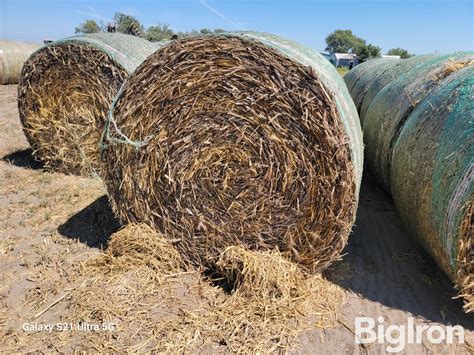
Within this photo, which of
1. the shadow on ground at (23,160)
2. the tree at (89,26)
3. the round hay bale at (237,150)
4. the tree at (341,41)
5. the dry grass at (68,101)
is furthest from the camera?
the tree at (341,41)

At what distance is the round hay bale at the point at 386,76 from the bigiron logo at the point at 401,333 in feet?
10.3

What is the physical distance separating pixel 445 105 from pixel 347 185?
1.00 metres

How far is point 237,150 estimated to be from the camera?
10.6 ft

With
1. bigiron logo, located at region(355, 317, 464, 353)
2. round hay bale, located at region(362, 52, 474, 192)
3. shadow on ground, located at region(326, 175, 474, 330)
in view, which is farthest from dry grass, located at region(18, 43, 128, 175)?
bigiron logo, located at region(355, 317, 464, 353)

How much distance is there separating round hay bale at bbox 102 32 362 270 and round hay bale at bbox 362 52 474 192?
88 cm

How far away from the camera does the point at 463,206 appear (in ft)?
8.29

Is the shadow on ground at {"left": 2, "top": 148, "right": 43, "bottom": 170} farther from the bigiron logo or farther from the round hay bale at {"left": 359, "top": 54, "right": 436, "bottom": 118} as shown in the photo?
the bigiron logo

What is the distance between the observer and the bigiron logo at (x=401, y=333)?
268 centimetres

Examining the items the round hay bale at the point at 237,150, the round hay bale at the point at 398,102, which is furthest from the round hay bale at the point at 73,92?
the round hay bale at the point at 398,102

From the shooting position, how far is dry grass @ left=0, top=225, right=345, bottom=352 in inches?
102

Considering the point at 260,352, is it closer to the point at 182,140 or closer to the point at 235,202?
the point at 235,202

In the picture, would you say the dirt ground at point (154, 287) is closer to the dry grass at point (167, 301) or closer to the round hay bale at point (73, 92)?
the dry grass at point (167, 301)

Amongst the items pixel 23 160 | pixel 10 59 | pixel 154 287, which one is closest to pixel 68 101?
pixel 23 160

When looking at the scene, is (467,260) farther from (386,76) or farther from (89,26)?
(89,26)
